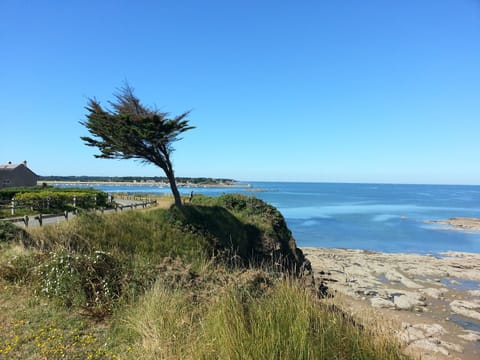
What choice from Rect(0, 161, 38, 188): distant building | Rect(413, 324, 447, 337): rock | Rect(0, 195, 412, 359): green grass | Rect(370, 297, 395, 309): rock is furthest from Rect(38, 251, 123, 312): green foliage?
Rect(0, 161, 38, 188): distant building

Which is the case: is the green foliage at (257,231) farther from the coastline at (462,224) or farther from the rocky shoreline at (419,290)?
the coastline at (462,224)

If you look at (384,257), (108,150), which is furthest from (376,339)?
(384,257)

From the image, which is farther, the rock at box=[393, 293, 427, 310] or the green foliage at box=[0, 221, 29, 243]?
the rock at box=[393, 293, 427, 310]

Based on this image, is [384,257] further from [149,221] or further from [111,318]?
[111,318]

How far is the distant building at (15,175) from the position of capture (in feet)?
145

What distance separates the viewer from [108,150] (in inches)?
648

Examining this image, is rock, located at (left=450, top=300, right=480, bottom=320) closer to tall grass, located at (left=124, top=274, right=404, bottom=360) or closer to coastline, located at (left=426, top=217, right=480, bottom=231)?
tall grass, located at (left=124, top=274, right=404, bottom=360)

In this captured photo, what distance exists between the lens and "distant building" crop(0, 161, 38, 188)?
145ft

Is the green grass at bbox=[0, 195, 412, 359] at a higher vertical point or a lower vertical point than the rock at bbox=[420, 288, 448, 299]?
higher

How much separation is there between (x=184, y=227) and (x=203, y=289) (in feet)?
33.2

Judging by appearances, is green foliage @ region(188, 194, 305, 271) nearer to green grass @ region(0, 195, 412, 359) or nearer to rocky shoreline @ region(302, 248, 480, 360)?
rocky shoreline @ region(302, 248, 480, 360)

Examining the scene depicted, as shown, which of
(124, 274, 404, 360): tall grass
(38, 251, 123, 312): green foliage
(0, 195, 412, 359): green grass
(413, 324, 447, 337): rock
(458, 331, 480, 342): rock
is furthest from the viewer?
(413, 324, 447, 337): rock

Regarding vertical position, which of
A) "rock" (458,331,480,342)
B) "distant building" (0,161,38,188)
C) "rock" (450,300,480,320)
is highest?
"distant building" (0,161,38,188)

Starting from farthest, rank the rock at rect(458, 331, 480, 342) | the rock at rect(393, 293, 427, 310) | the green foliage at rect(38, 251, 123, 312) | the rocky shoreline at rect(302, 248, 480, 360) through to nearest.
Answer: the rock at rect(393, 293, 427, 310)
the rock at rect(458, 331, 480, 342)
the rocky shoreline at rect(302, 248, 480, 360)
the green foliage at rect(38, 251, 123, 312)
